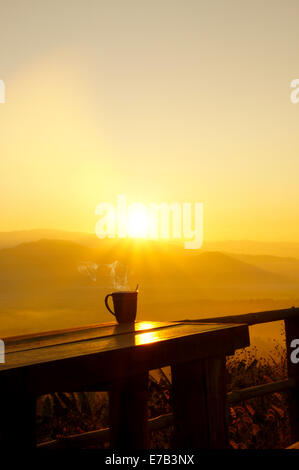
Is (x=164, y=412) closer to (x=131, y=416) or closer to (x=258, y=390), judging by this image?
(x=258, y=390)

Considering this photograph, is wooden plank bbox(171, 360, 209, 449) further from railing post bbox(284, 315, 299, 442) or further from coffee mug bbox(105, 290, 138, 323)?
railing post bbox(284, 315, 299, 442)

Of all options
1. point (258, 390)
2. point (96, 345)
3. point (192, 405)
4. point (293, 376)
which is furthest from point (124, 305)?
point (293, 376)

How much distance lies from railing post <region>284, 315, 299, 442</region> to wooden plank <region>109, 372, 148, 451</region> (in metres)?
2.13

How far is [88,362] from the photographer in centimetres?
163

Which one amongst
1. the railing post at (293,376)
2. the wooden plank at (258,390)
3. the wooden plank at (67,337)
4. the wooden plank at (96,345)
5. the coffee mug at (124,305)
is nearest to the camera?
the wooden plank at (96,345)

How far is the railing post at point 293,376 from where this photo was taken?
4094mm

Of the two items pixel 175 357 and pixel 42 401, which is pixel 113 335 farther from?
pixel 42 401

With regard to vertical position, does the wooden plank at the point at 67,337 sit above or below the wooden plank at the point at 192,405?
above

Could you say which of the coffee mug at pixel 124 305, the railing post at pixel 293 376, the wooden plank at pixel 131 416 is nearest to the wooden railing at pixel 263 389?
the railing post at pixel 293 376

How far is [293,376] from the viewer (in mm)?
4211

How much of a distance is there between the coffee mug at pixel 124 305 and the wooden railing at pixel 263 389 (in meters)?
0.35

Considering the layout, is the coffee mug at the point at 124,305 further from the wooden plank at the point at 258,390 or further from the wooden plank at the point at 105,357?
the wooden plank at the point at 258,390
